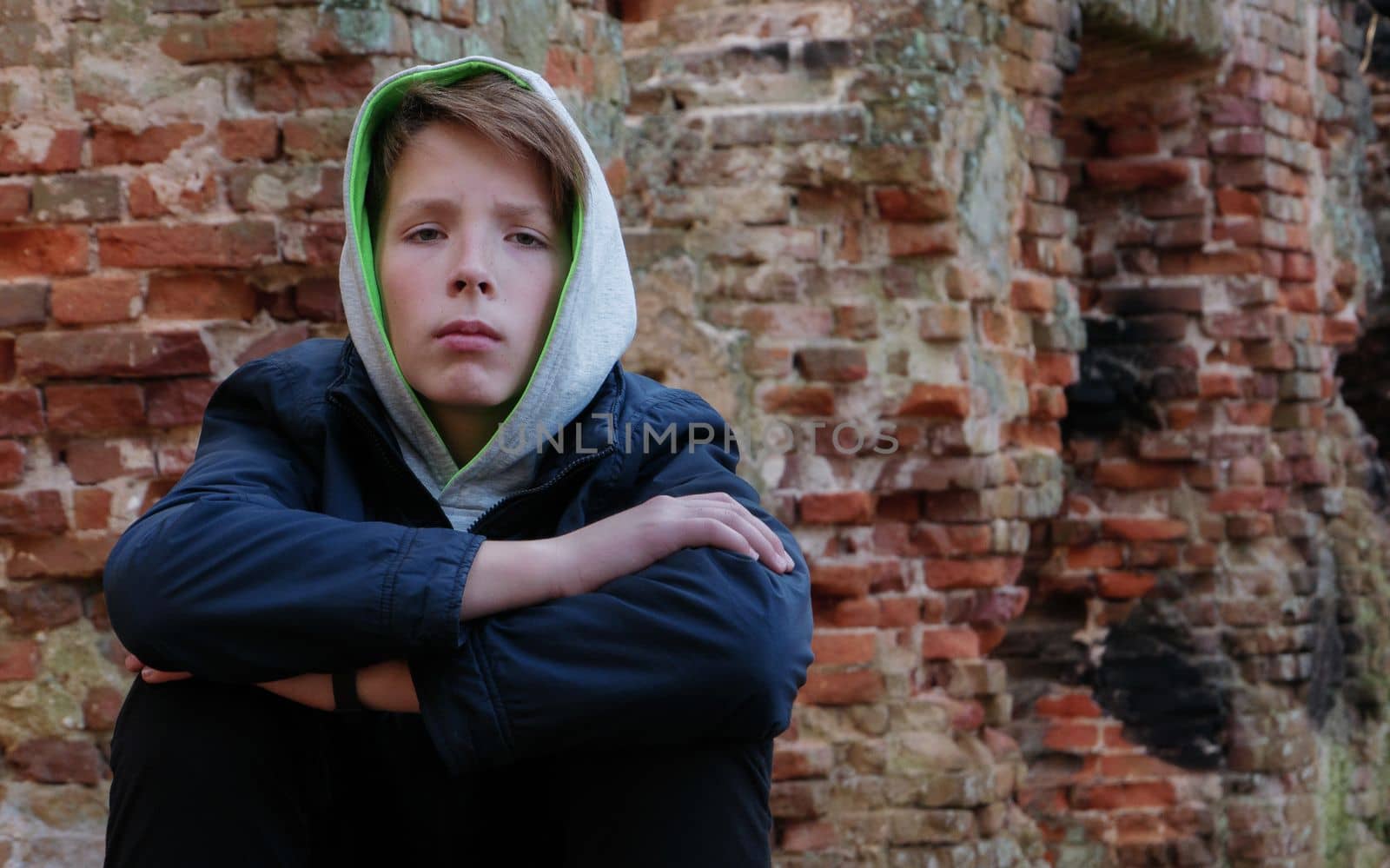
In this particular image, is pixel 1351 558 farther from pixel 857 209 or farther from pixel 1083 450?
pixel 857 209

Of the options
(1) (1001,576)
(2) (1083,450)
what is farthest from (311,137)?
(2) (1083,450)

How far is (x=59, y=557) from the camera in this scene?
2887 millimetres

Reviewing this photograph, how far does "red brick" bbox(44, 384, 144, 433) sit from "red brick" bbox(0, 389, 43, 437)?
0.02m

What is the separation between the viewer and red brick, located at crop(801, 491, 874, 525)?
3.82 meters

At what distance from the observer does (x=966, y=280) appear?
3893mm

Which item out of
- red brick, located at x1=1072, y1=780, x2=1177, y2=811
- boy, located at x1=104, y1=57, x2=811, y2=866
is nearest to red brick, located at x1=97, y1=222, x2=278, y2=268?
boy, located at x1=104, y1=57, x2=811, y2=866

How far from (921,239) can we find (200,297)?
66.9 inches

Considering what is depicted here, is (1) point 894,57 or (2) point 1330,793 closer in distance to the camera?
(1) point 894,57

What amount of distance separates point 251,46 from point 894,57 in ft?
5.23

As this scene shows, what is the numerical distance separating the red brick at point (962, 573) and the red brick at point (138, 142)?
6.46ft

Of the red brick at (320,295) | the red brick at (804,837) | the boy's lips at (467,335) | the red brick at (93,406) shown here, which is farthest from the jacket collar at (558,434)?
the red brick at (804,837)

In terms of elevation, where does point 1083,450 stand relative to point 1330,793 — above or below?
above

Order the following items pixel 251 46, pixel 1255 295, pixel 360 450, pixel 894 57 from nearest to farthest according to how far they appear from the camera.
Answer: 1. pixel 360 450
2. pixel 251 46
3. pixel 894 57
4. pixel 1255 295

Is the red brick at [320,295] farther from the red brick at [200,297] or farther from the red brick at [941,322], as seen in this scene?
the red brick at [941,322]
